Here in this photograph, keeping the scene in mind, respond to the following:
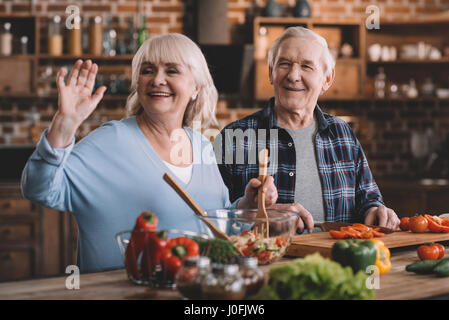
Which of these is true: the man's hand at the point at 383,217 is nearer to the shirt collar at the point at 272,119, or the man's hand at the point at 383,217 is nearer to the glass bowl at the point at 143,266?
the shirt collar at the point at 272,119

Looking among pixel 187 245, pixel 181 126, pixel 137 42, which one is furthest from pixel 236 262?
pixel 137 42

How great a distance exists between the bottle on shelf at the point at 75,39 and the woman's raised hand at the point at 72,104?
3221 mm

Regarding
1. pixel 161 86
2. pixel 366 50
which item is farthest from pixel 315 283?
pixel 366 50

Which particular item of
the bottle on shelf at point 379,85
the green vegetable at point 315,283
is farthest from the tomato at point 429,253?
the bottle on shelf at point 379,85

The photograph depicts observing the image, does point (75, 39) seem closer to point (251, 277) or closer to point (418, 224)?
point (418, 224)

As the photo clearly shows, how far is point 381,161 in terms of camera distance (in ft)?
16.7

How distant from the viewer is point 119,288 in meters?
1.30

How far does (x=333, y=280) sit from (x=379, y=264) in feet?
1.30

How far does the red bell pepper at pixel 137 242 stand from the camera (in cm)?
129

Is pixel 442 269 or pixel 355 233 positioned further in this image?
pixel 355 233

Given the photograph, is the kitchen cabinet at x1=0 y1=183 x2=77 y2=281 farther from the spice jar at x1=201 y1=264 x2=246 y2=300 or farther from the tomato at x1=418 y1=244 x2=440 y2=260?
the spice jar at x1=201 y1=264 x2=246 y2=300

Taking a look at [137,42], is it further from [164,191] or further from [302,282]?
[302,282]

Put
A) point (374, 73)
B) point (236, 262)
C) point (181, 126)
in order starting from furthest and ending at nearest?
1. point (374, 73)
2. point (181, 126)
3. point (236, 262)

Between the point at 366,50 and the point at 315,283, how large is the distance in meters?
4.18
